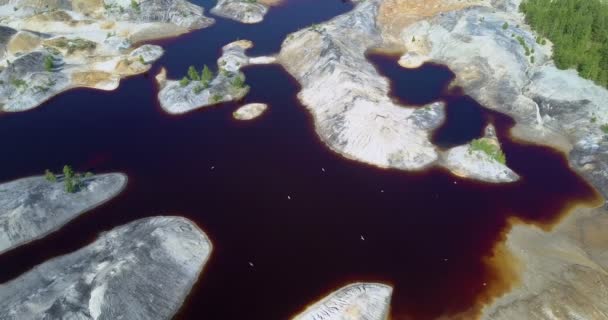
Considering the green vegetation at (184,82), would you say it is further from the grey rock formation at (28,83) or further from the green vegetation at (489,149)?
the green vegetation at (489,149)

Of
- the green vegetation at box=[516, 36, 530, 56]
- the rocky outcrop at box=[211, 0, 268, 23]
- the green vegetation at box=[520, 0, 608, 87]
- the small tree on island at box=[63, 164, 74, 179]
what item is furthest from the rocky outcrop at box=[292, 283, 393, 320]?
the rocky outcrop at box=[211, 0, 268, 23]

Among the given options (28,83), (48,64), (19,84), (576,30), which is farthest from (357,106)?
(19,84)

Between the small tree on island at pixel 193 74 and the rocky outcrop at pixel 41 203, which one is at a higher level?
the small tree on island at pixel 193 74

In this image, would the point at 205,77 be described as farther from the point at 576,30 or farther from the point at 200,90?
the point at 576,30

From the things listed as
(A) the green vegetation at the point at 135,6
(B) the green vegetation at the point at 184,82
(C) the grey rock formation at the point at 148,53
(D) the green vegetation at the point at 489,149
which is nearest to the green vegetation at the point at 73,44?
(C) the grey rock formation at the point at 148,53

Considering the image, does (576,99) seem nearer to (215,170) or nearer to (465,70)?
(465,70)

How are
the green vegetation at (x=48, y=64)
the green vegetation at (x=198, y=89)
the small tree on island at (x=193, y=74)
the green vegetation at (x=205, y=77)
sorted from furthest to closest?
the green vegetation at (x=48, y=64)
the small tree on island at (x=193, y=74)
the green vegetation at (x=205, y=77)
the green vegetation at (x=198, y=89)
